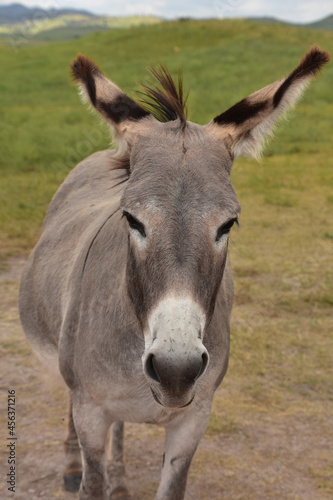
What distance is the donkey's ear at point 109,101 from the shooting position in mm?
2564

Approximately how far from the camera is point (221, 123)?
2664mm

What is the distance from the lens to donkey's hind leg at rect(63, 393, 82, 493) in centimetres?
386

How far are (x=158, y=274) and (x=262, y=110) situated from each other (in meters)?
0.99

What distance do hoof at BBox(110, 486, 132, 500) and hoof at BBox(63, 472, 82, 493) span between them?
26 centimetres

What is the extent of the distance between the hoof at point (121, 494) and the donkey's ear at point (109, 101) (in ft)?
8.05

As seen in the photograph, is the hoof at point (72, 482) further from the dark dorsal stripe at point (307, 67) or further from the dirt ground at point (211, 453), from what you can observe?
the dark dorsal stripe at point (307, 67)

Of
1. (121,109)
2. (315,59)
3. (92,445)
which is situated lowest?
(92,445)

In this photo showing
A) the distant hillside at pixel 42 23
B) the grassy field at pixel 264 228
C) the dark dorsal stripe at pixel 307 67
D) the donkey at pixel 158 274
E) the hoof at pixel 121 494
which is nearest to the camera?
the donkey at pixel 158 274

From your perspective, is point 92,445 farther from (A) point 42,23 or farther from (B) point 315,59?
(A) point 42,23

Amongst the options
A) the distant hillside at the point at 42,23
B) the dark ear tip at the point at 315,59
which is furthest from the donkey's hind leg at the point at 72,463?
the distant hillside at the point at 42,23

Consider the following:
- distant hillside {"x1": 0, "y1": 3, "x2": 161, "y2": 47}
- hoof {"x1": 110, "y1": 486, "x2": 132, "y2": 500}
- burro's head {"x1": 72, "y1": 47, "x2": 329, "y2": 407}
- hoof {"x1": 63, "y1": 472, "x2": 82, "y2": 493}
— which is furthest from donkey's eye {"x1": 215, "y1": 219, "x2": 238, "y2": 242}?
distant hillside {"x1": 0, "y1": 3, "x2": 161, "y2": 47}

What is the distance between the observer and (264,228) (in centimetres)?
965

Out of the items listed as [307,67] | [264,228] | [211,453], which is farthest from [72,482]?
[264,228]

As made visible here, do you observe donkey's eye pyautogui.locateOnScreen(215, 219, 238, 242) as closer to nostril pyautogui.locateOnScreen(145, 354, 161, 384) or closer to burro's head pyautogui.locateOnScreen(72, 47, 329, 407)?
burro's head pyautogui.locateOnScreen(72, 47, 329, 407)
